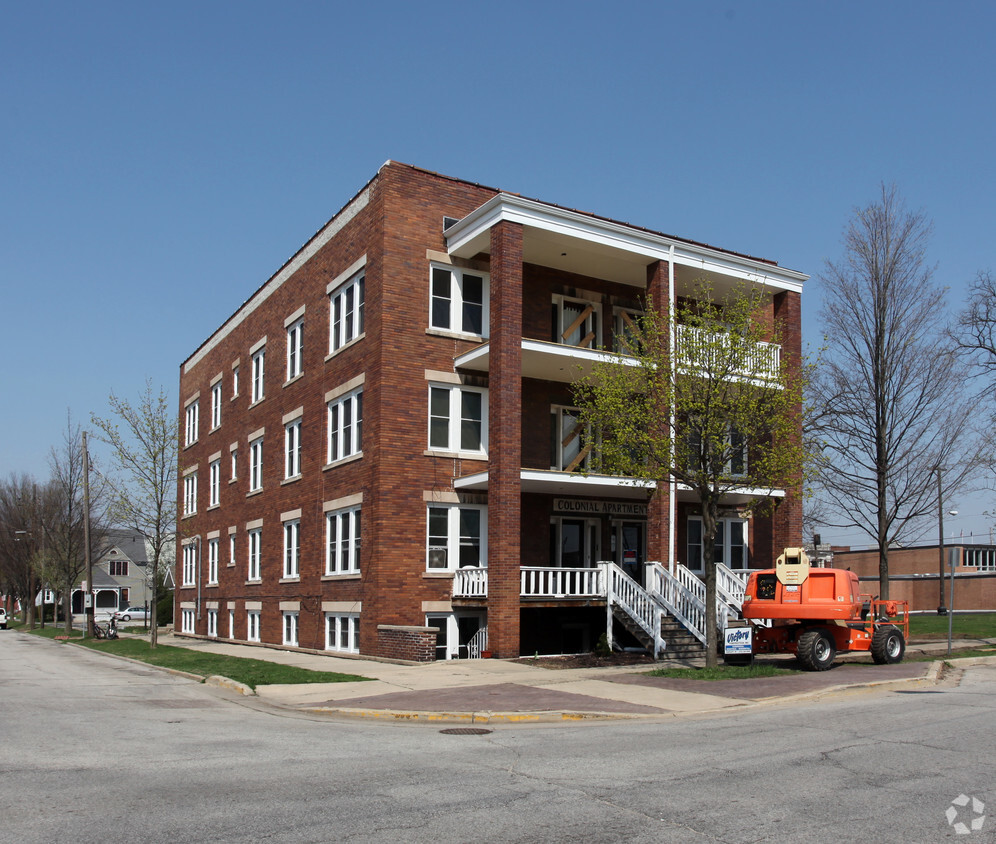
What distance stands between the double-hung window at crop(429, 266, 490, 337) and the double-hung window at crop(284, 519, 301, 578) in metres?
9.36

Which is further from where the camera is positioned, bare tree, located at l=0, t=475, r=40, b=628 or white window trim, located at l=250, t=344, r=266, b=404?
bare tree, located at l=0, t=475, r=40, b=628

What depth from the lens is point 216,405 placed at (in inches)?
1673

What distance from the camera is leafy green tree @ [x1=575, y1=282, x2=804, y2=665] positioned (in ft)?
61.5

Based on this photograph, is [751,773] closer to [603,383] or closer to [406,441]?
[603,383]

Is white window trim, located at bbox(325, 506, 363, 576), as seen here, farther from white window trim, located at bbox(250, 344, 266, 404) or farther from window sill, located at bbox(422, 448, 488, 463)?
white window trim, located at bbox(250, 344, 266, 404)

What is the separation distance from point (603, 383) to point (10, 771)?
1330 centimetres

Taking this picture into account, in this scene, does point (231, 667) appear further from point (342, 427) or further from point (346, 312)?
point (346, 312)

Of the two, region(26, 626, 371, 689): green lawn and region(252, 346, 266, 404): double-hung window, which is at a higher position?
region(252, 346, 266, 404): double-hung window

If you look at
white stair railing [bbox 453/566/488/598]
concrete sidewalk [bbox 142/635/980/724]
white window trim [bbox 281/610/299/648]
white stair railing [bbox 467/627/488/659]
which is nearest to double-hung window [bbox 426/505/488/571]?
white stair railing [bbox 453/566/488/598]

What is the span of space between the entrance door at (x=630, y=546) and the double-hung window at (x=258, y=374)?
14927 millimetres

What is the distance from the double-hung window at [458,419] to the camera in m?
25.6

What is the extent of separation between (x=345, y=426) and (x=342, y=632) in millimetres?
5918

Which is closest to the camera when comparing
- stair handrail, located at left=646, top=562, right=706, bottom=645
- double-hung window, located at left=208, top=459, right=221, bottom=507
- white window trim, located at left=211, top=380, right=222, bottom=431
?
stair handrail, located at left=646, top=562, right=706, bottom=645

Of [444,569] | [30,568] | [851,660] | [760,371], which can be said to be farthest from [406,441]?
[30,568]
